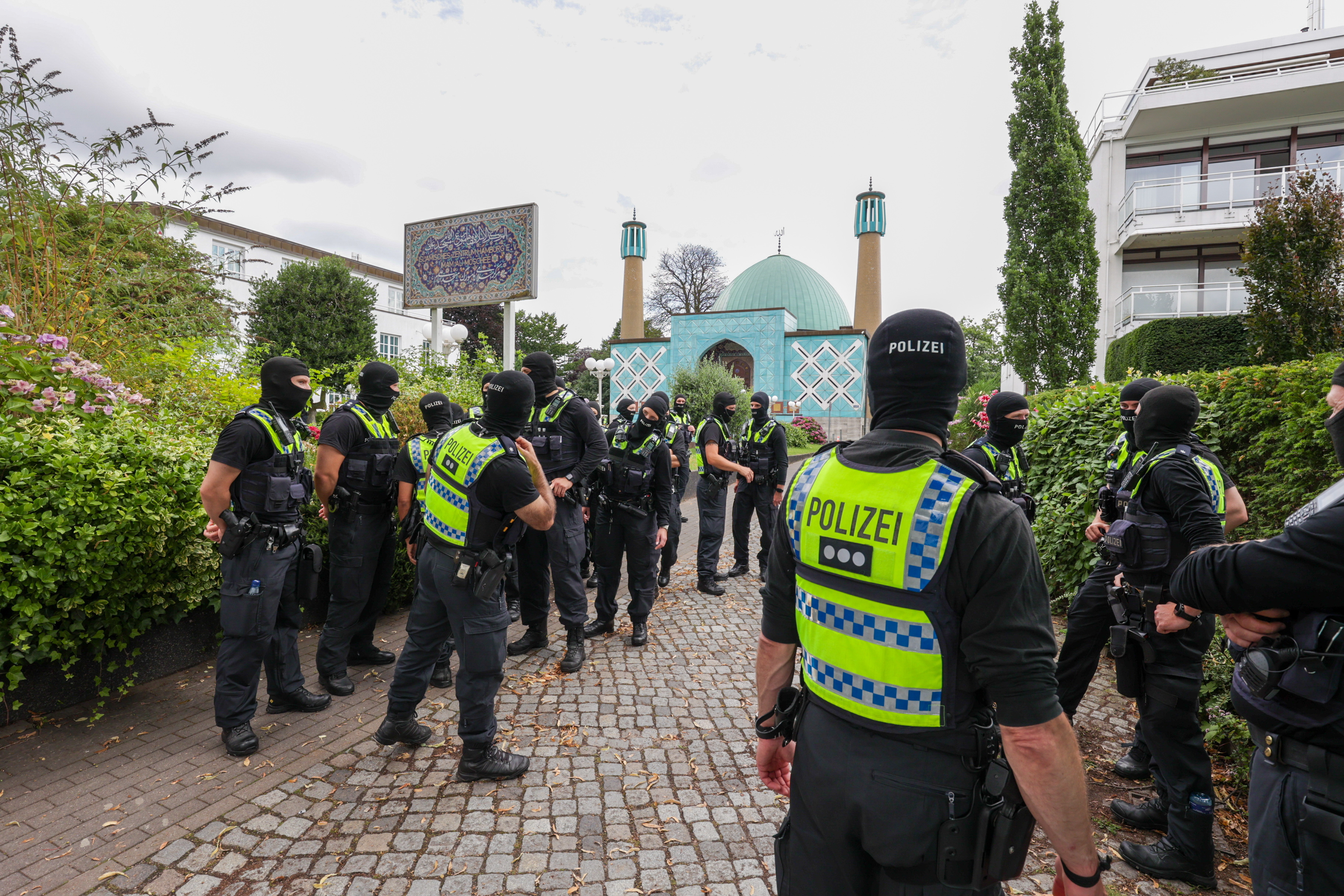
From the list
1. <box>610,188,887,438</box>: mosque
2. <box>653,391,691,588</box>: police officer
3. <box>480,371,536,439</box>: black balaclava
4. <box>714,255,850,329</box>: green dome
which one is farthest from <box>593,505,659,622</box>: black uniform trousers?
<box>714,255,850,329</box>: green dome

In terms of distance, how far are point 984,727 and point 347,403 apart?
4.66 metres

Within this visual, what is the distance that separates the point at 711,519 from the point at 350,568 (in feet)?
14.3

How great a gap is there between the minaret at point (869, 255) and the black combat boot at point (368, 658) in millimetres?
35795

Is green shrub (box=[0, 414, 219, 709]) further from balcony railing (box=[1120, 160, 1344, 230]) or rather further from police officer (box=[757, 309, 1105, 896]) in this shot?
balcony railing (box=[1120, 160, 1344, 230])

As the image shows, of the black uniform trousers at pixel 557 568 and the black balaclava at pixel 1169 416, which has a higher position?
the black balaclava at pixel 1169 416

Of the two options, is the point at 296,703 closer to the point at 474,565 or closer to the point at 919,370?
the point at 474,565

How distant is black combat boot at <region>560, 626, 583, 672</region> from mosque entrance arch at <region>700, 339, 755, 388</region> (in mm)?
31810

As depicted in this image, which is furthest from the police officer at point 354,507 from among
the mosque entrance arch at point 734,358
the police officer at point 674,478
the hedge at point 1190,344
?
the mosque entrance arch at point 734,358

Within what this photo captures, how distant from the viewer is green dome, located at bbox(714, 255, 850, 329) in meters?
43.0

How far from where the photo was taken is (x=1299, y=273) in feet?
35.9

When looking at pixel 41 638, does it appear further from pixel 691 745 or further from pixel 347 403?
pixel 691 745

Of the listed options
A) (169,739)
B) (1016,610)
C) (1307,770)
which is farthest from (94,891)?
(1307,770)

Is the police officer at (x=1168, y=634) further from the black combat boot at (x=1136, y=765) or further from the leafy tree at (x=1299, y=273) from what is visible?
the leafy tree at (x=1299, y=273)

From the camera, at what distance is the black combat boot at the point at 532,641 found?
5.11m
